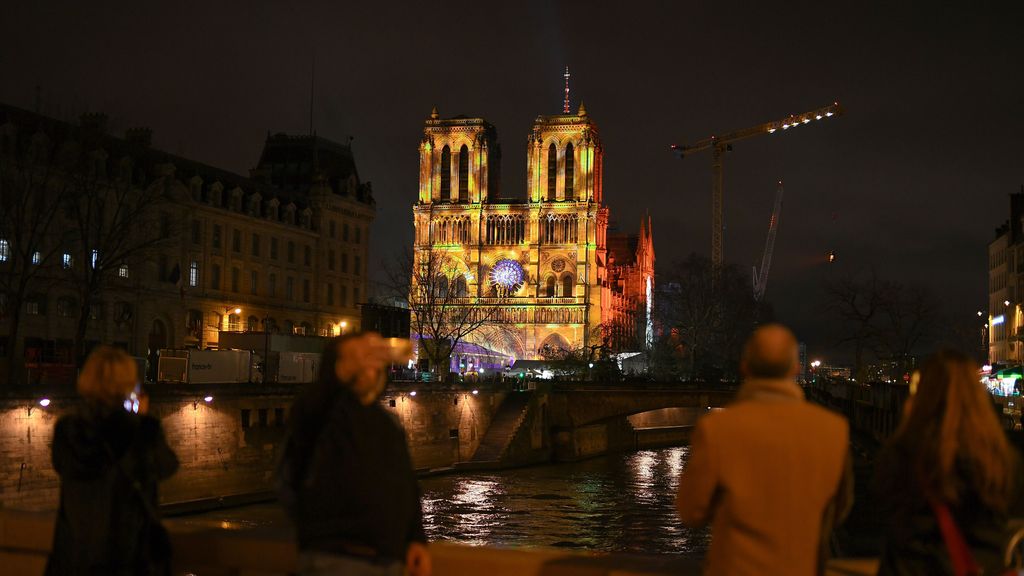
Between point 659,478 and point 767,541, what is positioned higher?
point 767,541

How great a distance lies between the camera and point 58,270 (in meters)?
59.2

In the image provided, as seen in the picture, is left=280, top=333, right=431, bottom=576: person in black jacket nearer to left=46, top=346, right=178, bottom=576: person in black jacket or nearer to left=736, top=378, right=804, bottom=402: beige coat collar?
left=46, top=346, right=178, bottom=576: person in black jacket

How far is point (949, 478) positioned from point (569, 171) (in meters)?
124

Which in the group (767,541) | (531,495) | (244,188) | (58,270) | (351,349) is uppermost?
(244,188)

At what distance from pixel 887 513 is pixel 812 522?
2.14 ft

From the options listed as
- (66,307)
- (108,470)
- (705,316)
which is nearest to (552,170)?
(705,316)

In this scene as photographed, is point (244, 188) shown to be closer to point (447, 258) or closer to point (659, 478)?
point (659, 478)

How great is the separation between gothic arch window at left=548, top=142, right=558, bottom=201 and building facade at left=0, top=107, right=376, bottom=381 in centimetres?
3754

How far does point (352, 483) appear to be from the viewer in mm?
5547

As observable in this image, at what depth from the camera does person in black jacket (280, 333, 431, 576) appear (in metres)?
5.55

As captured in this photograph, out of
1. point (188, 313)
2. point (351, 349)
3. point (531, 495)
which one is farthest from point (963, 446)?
point (188, 313)

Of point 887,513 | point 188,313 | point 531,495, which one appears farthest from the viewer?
point 188,313

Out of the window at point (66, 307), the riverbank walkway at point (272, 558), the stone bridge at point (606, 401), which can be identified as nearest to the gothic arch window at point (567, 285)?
the stone bridge at point (606, 401)

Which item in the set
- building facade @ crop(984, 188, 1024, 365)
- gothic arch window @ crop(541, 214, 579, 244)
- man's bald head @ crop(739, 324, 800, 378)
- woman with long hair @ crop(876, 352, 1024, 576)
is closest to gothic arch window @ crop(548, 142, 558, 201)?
gothic arch window @ crop(541, 214, 579, 244)
